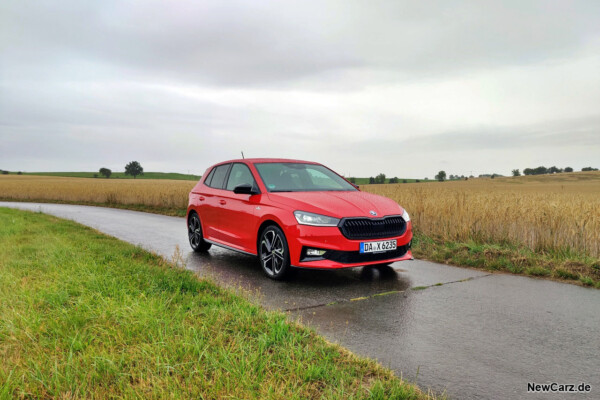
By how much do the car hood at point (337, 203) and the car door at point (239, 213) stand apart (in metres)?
0.51

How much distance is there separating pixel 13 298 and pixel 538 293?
6069 millimetres

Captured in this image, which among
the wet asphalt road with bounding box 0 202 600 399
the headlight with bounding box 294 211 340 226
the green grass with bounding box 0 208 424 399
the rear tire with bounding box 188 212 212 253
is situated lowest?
the wet asphalt road with bounding box 0 202 600 399

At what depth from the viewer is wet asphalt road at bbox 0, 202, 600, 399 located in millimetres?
3238

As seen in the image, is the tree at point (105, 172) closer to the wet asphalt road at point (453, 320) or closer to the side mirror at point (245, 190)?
the wet asphalt road at point (453, 320)

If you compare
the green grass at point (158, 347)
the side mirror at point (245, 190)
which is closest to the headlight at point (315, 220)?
the side mirror at point (245, 190)

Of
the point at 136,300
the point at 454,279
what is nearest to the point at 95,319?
the point at 136,300

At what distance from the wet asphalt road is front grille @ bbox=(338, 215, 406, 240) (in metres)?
0.68

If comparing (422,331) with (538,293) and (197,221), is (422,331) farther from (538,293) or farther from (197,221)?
(197,221)

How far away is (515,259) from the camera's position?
7219mm

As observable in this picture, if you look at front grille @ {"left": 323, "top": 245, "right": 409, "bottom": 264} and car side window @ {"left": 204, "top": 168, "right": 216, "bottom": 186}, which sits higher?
car side window @ {"left": 204, "top": 168, "right": 216, "bottom": 186}

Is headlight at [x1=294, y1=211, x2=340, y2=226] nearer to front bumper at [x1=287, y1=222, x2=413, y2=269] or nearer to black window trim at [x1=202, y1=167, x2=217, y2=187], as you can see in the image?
front bumper at [x1=287, y1=222, x2=413, y2=269]

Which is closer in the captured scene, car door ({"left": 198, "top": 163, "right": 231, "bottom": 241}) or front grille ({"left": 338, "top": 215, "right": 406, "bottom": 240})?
front grille ({"left": 338, "top": 215, "right": 406, "bottom": 240})

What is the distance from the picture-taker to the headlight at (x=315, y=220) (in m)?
5.68

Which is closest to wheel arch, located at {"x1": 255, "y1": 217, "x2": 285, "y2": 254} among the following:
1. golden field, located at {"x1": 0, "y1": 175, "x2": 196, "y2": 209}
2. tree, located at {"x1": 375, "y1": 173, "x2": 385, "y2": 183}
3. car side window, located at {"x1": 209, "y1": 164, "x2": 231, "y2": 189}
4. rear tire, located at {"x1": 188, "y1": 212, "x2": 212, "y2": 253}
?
car side window, located at {"x1": 209, "y1": 164, "x2": 231, "y2": 189}
